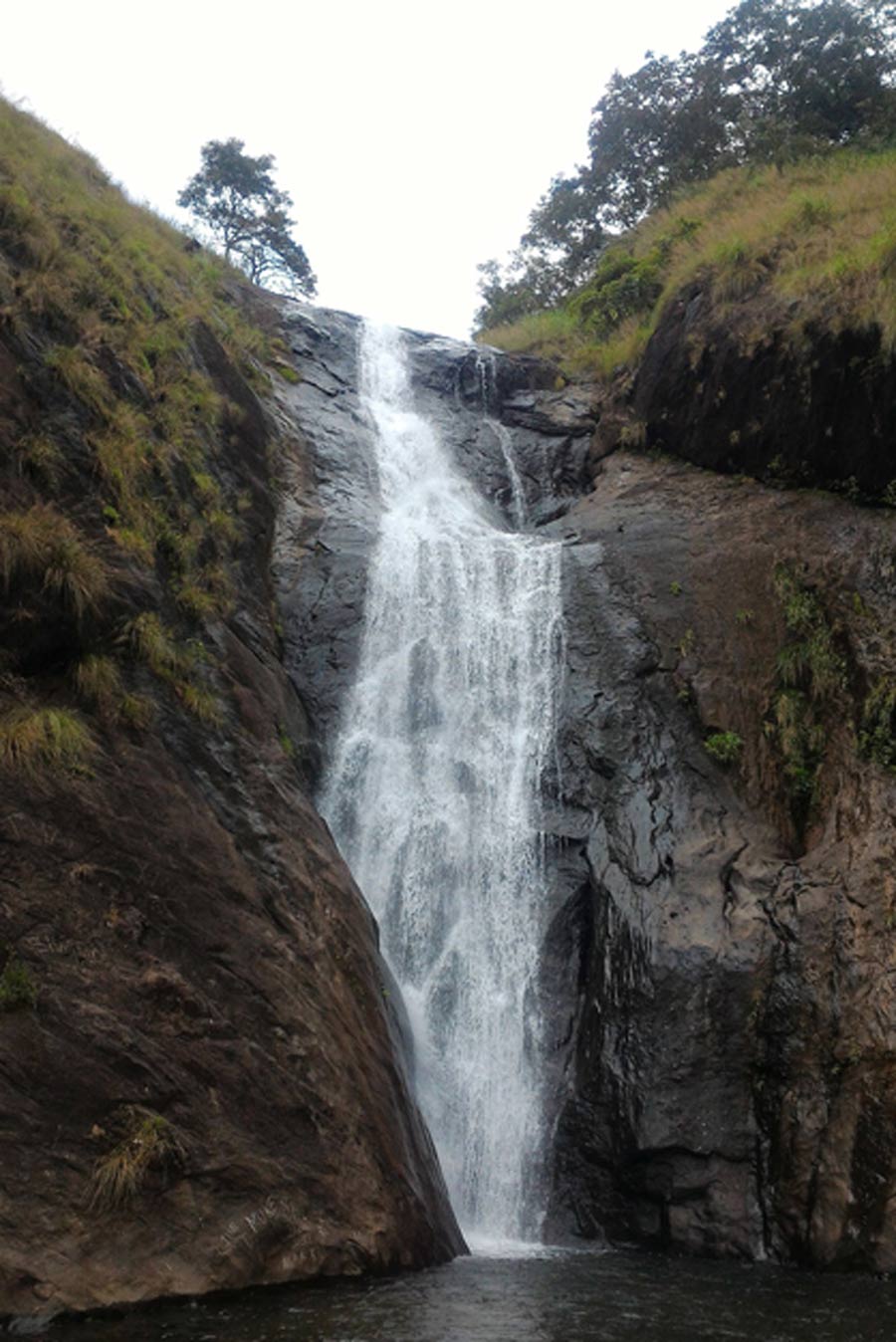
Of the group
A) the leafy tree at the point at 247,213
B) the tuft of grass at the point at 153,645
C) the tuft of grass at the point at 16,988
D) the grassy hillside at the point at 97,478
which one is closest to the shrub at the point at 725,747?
the grassy hillside at the point at 97,478

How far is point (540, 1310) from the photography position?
7633 mm

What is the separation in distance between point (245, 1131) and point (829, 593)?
35.7ft

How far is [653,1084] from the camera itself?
11383 mm

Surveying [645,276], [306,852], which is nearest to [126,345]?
[306,852]

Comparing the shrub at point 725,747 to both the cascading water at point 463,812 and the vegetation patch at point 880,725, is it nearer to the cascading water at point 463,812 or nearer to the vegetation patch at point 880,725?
the vegetation patch at point 880,725

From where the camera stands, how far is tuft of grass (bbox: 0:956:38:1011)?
24.7ft

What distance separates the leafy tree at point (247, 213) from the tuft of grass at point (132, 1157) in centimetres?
3738

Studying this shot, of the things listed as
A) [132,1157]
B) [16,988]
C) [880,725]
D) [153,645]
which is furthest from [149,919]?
[880,725]

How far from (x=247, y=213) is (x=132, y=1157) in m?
39.4

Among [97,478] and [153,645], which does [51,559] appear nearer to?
[153,645]

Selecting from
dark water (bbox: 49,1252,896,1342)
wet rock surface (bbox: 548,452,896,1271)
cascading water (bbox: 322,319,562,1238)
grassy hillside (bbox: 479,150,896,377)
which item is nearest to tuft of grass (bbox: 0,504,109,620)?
cascading water (bbox: 322,319,562,1238)

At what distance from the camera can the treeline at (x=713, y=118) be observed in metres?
27.3

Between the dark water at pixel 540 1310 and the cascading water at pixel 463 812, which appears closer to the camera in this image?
the dark water at pixel 540 1310

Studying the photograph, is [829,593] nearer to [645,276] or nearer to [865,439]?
[865,439]
